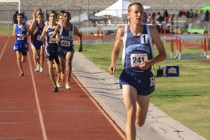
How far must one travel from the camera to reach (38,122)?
1364 cm

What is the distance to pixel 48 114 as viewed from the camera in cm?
1473

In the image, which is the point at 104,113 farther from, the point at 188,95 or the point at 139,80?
the point at 139,80

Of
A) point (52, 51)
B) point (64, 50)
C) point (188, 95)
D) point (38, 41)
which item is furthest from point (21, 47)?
point (188, 95)

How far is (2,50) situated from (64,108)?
79.7 feet

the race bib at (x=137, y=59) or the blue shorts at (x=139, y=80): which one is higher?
the race bib at (x=137, y=59)

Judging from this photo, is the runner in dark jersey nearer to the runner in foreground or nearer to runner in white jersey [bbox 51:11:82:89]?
the runner in foreground

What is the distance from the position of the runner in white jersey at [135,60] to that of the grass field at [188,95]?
7.47 ft

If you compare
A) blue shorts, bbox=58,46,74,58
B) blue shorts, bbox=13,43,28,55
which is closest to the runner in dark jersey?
blue shorts, bbox=13,43,28,55

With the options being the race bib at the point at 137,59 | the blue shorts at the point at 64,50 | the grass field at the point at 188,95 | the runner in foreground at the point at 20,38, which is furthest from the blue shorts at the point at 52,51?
the race bib at the point at 137,59

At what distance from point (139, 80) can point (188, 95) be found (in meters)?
8.26

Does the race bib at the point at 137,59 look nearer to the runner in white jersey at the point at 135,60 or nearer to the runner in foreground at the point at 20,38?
the runner in white jersey at the point at 135,60

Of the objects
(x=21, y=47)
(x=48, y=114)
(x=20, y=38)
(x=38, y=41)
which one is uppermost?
(x=20, y=38)

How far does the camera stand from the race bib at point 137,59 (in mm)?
9930

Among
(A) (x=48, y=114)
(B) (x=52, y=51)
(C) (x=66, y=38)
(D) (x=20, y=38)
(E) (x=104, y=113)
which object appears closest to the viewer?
(A) (x=48, y=114)
